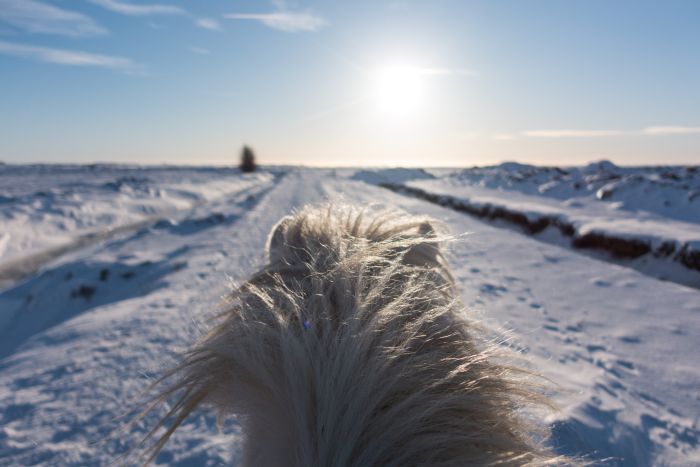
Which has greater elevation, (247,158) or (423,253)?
(247,158)

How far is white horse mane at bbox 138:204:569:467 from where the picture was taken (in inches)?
23.1

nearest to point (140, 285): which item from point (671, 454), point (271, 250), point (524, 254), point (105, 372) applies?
point (105, 372)

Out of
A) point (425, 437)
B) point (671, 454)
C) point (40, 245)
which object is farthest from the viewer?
point (40, 245)

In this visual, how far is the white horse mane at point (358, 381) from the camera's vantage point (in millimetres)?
586

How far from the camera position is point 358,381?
2.06 ft

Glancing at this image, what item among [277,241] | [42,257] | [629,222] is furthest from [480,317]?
[42,257]

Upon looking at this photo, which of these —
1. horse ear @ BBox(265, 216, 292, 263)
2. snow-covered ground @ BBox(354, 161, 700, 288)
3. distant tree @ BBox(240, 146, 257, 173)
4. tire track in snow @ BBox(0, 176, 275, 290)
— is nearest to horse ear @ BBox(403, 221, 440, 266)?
horse ear @ BBox(265, 216, 292, 263)

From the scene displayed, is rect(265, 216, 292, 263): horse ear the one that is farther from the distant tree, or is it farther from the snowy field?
the distant tree

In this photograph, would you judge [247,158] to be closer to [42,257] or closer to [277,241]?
[42,257]

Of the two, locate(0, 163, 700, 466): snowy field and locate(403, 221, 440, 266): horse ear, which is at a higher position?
locate(403, 221, 440, 266): horse ear

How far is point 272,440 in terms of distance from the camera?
0.67 metres

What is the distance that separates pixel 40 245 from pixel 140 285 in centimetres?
644

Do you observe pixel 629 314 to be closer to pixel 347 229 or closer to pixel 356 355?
pixel 347 229

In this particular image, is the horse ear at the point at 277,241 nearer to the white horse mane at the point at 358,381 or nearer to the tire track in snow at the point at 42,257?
the white horse mane at the point at 358,381
